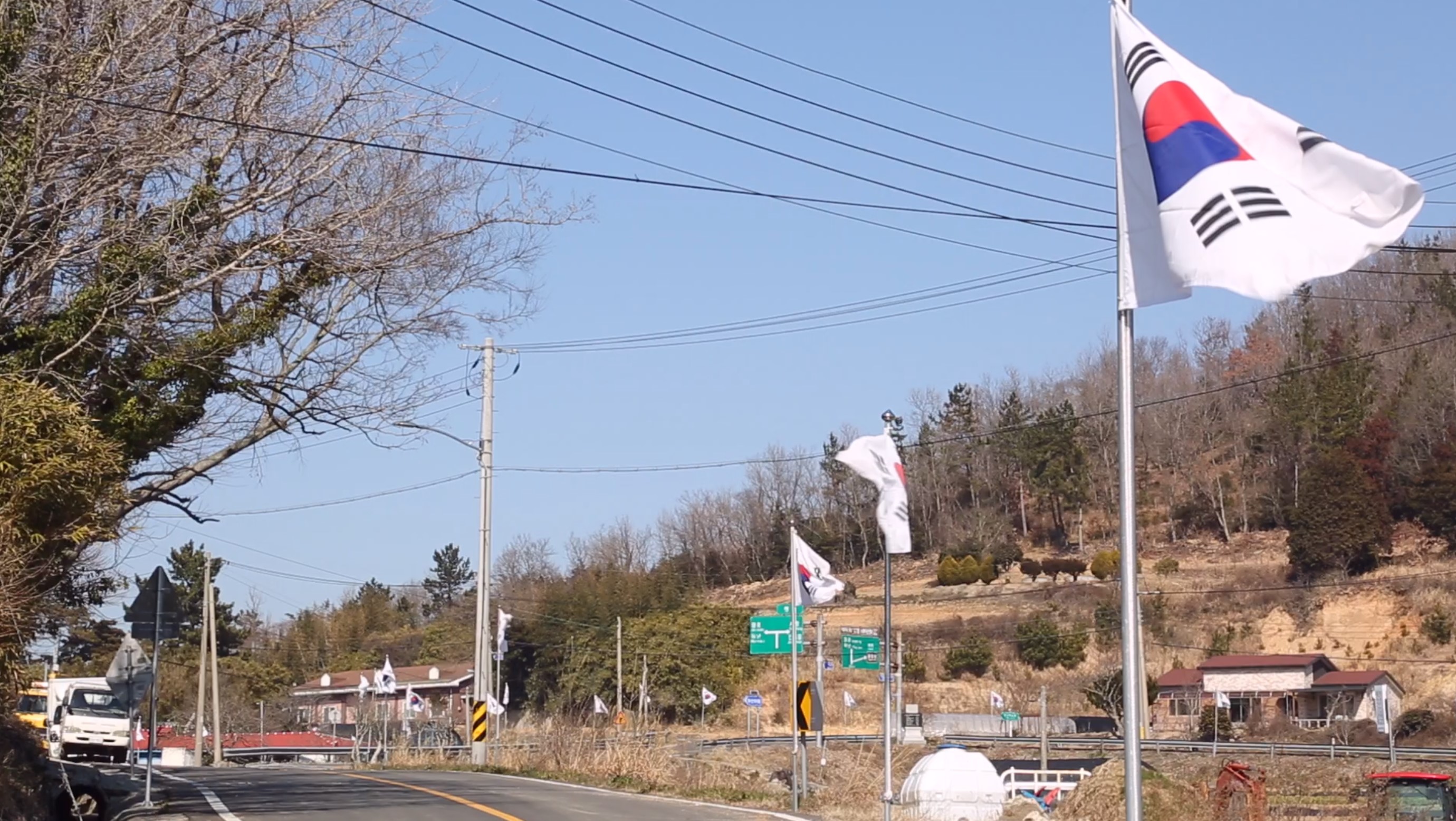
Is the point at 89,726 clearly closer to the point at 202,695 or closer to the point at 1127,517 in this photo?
the point at 202,695

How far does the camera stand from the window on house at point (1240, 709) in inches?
2798

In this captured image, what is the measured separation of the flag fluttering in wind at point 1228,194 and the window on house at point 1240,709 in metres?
68.7

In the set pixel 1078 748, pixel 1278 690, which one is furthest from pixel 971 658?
pixel 1078 748

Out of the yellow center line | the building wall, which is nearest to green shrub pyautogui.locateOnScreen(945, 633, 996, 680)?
the building wall

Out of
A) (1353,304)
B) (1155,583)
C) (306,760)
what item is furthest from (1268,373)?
(306,760)

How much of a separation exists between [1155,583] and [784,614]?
210 ft

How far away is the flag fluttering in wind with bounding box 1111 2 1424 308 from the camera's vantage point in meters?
6.57

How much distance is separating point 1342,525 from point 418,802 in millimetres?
72851

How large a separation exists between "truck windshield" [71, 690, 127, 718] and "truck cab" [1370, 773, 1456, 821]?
3010cm

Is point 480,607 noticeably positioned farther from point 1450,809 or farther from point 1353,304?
point 1353,304

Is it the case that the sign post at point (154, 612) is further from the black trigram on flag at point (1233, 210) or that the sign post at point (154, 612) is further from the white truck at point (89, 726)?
the white truck at point (89, 726)

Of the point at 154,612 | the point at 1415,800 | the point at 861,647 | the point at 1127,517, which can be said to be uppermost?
the point at 1127,517

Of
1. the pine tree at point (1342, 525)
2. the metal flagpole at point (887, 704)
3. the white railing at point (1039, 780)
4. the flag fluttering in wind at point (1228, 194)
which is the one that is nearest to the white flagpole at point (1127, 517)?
the flag fluttering in wind at point (1228, 194)

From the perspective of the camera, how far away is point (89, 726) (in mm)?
39156
